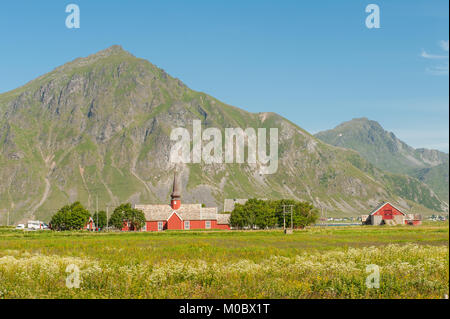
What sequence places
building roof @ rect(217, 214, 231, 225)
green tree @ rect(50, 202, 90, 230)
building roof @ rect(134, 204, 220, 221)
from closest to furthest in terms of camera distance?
green tree @ rect(50, 202, 90, 230) < building roof @ rect(134, 204, 220, 221) < building roof @ rect(217, 214, 231, 225)

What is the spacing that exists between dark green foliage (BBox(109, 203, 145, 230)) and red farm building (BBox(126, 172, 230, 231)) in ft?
20.9

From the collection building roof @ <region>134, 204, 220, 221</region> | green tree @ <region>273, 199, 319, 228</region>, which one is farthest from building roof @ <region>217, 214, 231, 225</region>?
green tree @ <region>273, 199, 319, 228</region>

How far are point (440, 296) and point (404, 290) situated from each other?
223 centimetres

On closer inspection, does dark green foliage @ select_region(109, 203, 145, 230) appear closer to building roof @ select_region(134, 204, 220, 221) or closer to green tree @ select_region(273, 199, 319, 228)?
building roof @ select_region(134, 204, 220, 221)

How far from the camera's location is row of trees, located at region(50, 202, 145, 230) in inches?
5359

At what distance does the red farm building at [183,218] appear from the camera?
155 metres

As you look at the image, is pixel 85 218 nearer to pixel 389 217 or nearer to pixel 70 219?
pixel 70 219

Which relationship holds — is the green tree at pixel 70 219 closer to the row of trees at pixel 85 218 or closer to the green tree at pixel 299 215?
the row of trees at pixel 85 218

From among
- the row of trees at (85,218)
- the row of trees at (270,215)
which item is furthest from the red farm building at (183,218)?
the row of trees at (270,215)

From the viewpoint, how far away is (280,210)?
133375 millimetres

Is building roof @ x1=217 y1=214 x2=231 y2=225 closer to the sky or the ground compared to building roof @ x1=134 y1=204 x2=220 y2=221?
closer to the ground

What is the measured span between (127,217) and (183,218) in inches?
736
